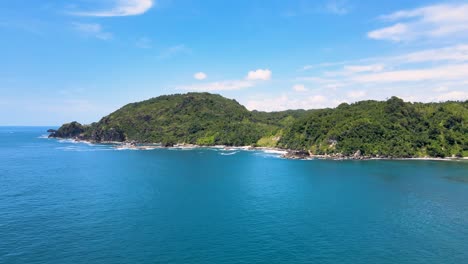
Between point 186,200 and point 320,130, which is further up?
point 320,130

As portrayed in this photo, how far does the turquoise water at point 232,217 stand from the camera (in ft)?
161

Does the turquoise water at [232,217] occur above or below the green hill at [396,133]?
below

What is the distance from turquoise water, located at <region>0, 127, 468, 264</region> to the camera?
161 feet

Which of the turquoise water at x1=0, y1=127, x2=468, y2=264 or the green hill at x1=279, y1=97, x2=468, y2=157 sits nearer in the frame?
the turquoise water at x1=0, y1=127, x2=468, y2=264

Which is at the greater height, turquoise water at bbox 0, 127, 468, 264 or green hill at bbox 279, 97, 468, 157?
green hill at bbox 279, 97, 468, 157

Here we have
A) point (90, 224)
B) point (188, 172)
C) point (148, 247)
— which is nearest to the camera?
point (148, 247)

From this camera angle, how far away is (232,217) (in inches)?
2603

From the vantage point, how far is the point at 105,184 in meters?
96.5

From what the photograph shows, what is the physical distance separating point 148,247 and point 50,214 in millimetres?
27817

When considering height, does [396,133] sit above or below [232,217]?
above

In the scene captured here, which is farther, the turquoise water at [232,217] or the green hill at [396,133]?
the green hill at [396,133]

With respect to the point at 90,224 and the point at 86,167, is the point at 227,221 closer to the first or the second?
the point at 90,224

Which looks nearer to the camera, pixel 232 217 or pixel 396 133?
pixel 232 217

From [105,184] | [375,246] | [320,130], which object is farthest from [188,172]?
[320,130]
